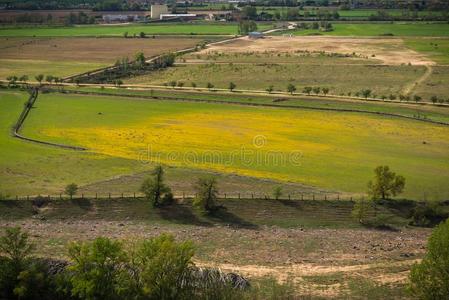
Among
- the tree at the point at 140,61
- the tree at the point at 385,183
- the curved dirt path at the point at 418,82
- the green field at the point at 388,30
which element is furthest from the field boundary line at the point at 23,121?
the green field at the point at 388,30

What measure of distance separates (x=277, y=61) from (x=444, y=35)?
5564 centimetres

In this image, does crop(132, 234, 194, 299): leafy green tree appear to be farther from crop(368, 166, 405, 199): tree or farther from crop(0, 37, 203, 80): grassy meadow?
crop(0, 37, 203, 80): grassy meadow

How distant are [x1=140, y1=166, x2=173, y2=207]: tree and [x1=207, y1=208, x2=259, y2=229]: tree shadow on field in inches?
152

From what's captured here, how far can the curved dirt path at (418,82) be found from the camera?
93875mm

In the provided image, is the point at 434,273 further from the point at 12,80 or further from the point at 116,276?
the point at 12,80

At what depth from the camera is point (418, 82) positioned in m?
101

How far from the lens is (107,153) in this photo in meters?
61.1

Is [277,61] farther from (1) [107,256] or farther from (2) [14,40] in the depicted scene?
(1) [107,256]

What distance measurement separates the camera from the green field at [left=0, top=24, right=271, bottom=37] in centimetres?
17175

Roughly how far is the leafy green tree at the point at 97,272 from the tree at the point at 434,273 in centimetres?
1537

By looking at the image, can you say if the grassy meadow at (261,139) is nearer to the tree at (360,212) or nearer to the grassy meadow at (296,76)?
the tree at (360,212)

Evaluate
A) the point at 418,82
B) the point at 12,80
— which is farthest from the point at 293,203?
the point at 12,80

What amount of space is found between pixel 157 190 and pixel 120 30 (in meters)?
140

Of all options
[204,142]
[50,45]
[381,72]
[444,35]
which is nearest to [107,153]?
[204,142]
